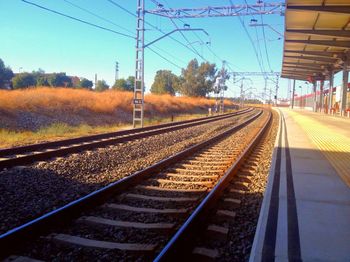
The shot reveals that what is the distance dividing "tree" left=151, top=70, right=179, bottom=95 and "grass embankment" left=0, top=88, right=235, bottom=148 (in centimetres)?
6220

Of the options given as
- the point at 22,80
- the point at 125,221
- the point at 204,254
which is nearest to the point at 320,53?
the point at 125,221

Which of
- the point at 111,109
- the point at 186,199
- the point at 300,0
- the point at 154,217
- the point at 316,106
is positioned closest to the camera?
the point at 154,217

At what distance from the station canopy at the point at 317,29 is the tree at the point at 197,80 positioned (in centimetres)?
5775

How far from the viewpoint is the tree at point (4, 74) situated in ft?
218

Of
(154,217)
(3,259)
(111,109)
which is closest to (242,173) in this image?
(154,217)

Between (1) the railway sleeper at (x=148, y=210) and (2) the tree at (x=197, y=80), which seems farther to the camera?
(2) the tree at (x=197, y=80)

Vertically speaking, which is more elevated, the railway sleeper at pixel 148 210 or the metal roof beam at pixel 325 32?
the metal roof beam at pixel 325 32

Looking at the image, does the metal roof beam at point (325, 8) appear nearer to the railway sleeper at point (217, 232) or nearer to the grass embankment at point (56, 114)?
the grass embankment at point (56, 114)

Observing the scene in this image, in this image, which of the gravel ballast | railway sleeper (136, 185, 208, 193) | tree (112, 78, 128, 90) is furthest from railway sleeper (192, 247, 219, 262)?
tree (112, 78, 128, 90)

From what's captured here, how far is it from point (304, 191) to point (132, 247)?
406 cm

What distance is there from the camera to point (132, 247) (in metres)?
4.64

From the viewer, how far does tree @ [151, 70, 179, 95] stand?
104 meters

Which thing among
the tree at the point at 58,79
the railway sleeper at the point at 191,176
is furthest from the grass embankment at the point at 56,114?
the tree at the point at 58,79

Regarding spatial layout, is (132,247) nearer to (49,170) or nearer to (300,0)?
(49,170)
